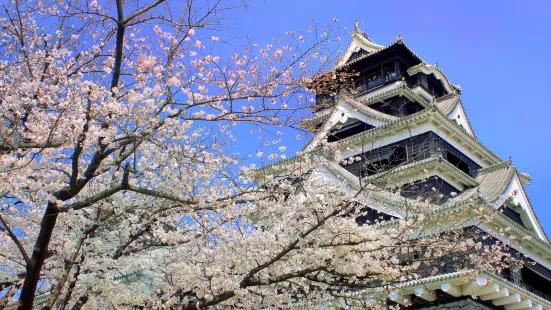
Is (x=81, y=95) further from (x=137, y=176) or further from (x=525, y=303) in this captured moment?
(x=525, y=303)

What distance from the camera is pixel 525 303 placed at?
14.0m

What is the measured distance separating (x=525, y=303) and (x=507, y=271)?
133 centimetres

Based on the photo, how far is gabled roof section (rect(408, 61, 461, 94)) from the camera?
24.2 meters

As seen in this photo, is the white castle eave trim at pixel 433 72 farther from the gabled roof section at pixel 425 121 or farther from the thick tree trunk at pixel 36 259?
the thick tree trunk at pixel 36 259

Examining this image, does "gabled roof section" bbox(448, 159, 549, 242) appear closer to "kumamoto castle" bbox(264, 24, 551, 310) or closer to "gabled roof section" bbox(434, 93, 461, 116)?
"kumamoto castle" bbox(264, 24, 551, 310)

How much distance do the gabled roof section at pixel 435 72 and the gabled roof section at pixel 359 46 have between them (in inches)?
95.1

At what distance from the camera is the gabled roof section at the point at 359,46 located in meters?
25.8

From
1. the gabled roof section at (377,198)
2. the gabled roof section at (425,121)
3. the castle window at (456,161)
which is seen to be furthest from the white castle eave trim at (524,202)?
the gabled roof section at (377,198)

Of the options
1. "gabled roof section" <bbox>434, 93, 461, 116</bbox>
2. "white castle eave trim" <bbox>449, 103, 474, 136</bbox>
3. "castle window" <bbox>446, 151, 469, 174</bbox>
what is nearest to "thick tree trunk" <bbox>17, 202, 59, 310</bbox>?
"castle window" <bbox>446, 151, 469, 174</bbox>

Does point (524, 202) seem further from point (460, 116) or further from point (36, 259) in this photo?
point (36, 259)

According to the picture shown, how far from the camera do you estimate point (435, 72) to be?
82.8 feet

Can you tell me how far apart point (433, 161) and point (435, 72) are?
9565mm

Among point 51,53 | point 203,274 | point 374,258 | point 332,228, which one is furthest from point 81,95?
point 374,258

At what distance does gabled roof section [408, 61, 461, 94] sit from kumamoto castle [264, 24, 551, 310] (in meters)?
0.05
